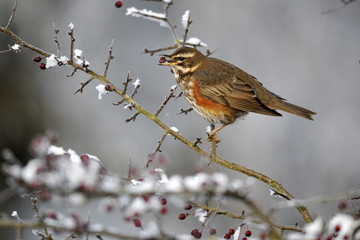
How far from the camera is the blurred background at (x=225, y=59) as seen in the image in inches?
318

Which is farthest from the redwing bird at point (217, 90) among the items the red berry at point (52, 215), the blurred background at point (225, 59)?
the blurred background at point (225, 59)

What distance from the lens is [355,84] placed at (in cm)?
881

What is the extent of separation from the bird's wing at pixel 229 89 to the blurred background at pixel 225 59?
307cm

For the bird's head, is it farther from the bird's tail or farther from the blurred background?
the blurred background

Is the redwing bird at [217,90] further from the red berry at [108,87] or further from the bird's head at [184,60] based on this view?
the red berry at [108,87]

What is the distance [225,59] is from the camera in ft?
27.8

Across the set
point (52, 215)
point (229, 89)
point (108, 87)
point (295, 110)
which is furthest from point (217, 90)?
point (52, 215)

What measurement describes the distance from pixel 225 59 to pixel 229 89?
3779 millimetres

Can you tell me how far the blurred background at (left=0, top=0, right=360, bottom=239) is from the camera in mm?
8070

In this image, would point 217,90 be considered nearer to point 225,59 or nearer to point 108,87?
point 108,87

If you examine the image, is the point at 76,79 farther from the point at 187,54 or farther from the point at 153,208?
the point at 153,208

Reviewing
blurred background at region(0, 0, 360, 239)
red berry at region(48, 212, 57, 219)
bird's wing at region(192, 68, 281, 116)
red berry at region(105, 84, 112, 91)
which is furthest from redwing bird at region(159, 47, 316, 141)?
blurred background at region(0, 0, 360, 239)

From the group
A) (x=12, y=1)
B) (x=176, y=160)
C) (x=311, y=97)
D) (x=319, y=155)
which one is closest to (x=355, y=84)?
(x=311, y=97)

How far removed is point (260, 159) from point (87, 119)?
9.37 feet
